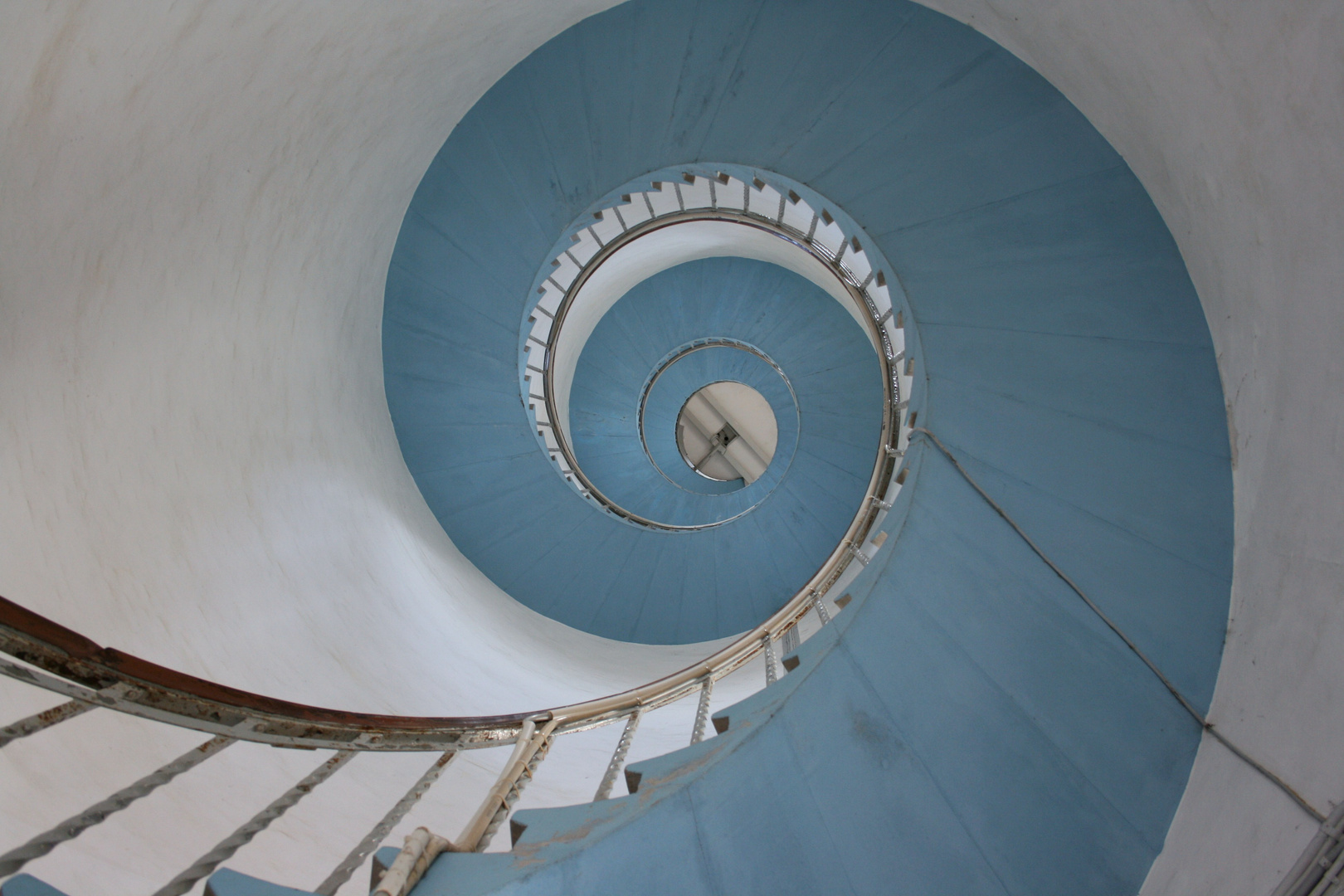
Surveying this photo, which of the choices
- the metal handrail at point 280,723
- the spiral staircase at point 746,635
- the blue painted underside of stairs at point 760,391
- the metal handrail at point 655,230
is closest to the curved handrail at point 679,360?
the blue painted underside of stairs at point 760,391

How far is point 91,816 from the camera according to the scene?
164 centimetres

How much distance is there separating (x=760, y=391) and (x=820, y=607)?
835 cm

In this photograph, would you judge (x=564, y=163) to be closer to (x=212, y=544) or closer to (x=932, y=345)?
(x=932, y=345)

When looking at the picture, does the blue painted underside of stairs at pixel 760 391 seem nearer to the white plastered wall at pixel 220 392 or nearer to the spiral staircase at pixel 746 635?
the spiral staircase at pixel 746 635

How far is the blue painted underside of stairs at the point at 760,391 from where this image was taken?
9.55m

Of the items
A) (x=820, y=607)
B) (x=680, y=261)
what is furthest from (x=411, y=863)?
(x=680, y=261)

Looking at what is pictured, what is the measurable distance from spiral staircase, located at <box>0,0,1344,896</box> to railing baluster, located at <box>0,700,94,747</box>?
1cm

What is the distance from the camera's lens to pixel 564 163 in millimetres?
6043

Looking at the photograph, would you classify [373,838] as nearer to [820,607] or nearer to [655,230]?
[820,607]

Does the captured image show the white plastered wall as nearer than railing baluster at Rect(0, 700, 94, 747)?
No

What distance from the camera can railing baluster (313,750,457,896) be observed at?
200 cm

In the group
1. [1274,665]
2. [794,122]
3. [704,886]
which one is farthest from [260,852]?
[794,122]

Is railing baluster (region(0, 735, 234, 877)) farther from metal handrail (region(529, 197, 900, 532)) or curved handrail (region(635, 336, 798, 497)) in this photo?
curved handrail (region(635, 336, 798, 497))

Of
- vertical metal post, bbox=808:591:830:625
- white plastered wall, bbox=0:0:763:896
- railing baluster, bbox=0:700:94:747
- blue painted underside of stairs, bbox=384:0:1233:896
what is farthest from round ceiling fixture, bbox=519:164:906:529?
railing baluster, bbox=0:700:94:747
